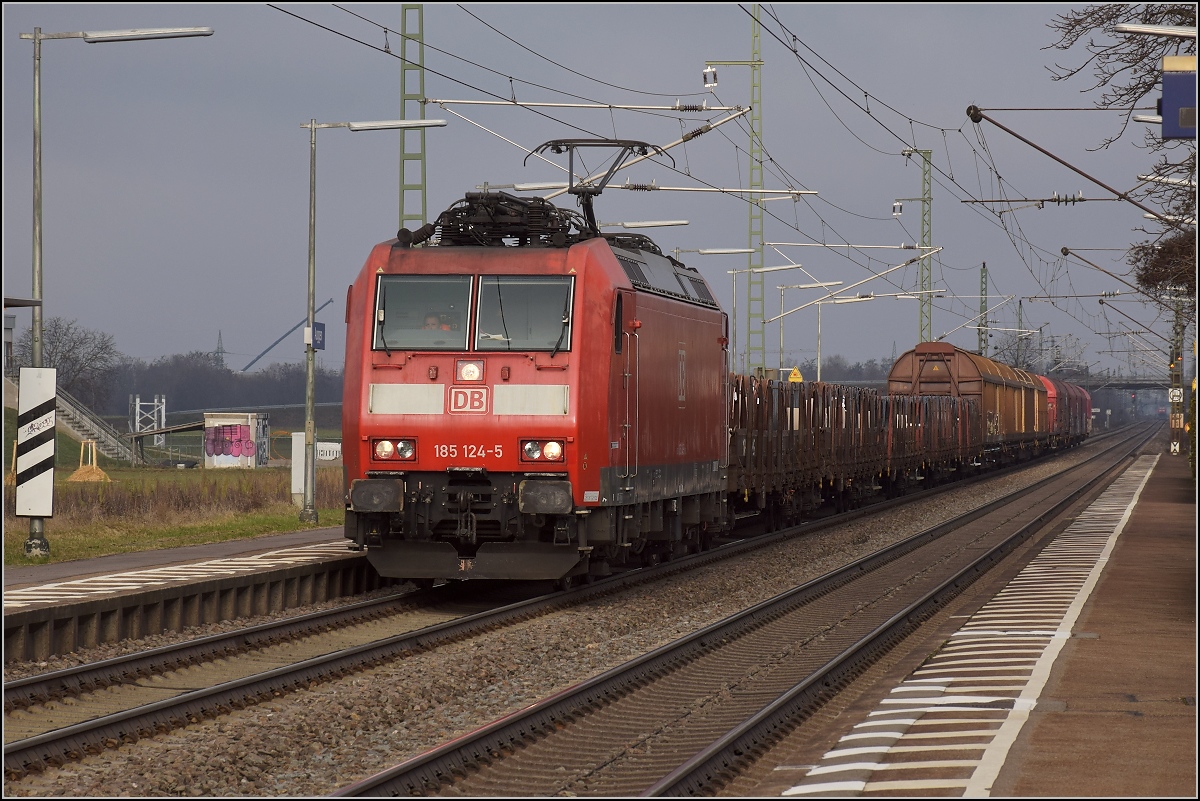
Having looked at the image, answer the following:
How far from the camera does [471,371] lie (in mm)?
15234

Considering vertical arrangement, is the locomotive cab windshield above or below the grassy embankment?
above

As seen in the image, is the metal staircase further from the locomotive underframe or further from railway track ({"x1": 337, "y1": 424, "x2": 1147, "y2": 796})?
the locomotive underframe

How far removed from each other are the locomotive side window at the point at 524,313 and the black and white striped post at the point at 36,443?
469cm

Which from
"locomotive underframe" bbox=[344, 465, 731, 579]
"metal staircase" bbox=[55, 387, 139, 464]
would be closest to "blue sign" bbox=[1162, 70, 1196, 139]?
"locomotive underframe" bbox=[344, 465, 731, 579]

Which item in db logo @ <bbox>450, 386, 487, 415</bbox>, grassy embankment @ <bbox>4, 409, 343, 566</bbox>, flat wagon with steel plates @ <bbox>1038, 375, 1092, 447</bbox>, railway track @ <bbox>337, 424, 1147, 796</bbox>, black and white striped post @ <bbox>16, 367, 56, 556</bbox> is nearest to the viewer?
railway track @ <bbox>337, 424, 1147, 796</bbox>

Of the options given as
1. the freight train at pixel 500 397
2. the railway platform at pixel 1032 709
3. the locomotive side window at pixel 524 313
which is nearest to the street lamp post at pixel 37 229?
the freight train at pixel 500 397

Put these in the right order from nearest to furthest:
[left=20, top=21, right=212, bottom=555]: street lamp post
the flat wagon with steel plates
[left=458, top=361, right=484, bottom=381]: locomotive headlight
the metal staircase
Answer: [left=458, top=361, right=484, bottom=381]: locomotive headlight → [left=20, top=21, right=212, bottom=555]: street lamp post → the metal staircase → the flat wagon with steel plates

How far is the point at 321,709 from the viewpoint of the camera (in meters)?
10.5

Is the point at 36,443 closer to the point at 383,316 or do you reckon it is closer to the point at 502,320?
the point at 383,316

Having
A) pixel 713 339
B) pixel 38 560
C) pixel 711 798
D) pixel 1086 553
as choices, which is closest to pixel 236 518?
pixel 38 560

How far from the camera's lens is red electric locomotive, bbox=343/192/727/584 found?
591 inches

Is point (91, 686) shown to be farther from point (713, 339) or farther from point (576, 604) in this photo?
point (713, 339)

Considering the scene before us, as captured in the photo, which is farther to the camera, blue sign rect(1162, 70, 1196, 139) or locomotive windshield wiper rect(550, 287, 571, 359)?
locomotive windshield wiper rect(550, 287, 571, 359)

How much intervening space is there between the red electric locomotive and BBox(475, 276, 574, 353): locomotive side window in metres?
0.02
